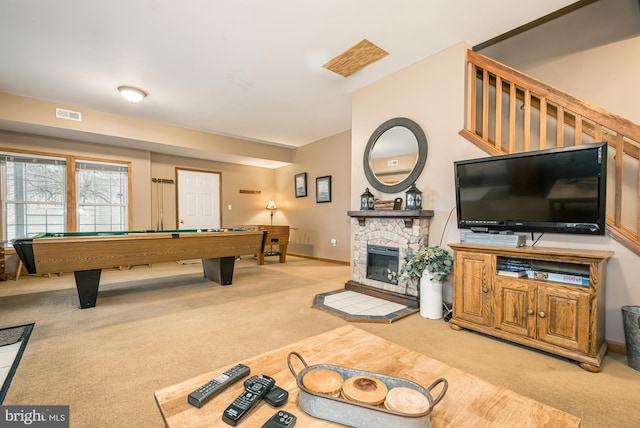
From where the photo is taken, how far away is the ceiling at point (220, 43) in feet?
7.99

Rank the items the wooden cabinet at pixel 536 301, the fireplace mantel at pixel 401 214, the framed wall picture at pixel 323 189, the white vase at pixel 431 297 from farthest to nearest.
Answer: the framed wall picture at pixel 323 189, the fireplace mantel at pixel 401 214, the white vase at pixel 431 297, the wooden cabinet at pixel 536 301

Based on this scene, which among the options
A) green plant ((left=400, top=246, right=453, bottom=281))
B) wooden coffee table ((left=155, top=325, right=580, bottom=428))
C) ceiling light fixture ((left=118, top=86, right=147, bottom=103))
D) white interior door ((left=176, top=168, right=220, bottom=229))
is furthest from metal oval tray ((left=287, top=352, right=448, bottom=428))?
white interior door ((left=176, top=168, right=220, bottom=229))

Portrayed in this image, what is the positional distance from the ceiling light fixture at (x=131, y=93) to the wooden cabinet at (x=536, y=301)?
173 inches

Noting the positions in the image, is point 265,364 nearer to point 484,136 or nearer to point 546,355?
point 546,355

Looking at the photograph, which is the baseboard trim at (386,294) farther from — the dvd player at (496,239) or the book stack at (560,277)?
the book stack at (560,277)

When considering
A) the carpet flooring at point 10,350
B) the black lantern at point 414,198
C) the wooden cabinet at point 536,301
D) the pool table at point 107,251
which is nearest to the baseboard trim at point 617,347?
the wooden cabinet at point 536,301

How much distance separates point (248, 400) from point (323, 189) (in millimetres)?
5576

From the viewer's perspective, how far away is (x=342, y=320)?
277 centimetres

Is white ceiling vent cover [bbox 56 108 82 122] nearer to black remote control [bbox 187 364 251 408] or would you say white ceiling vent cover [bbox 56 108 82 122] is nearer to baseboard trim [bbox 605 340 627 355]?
black remote control [bbox 187 364 251 408]

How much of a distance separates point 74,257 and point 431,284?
3563 millimetres

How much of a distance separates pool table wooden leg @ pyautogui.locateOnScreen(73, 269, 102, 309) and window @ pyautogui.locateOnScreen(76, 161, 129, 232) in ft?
9.31

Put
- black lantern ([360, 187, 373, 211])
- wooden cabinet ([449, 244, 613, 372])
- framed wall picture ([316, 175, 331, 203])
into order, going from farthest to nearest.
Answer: framed wall picture ([316, 175, 331, 203]), black lantern ([360, 187, 373, 211]), wooden cabinet ([449, 244, 613, 372])

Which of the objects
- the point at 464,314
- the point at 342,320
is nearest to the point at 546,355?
the point at 464,314

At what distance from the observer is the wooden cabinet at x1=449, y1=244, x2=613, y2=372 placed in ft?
6.22
